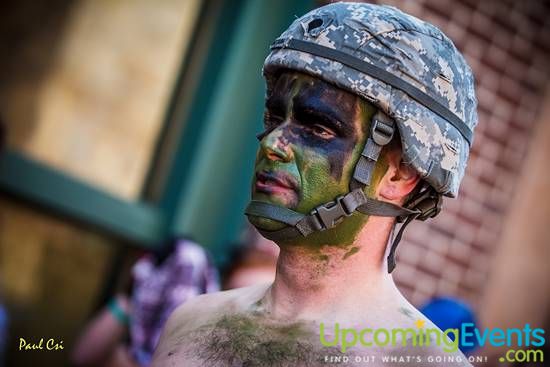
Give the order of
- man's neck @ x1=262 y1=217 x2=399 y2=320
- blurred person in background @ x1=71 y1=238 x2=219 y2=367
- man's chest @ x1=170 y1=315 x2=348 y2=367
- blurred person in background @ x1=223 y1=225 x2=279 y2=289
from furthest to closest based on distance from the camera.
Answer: blurred person in background @ x1=223 y1=225 x2=279 y2=289
blurred person in background @ x1=71 y1=238 x2=219 y2=367
man's neck @ x1=262 y1=217 x2=399 y2=320
man's chest @ x1=170 y1=315 x2=348 y2=367

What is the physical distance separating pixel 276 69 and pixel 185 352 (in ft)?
3.00

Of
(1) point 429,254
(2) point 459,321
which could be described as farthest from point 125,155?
(2) point 459,321

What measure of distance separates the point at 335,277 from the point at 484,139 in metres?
3.31

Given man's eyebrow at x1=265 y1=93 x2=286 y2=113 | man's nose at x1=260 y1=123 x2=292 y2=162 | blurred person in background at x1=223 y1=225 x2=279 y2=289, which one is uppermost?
man's eyebrow at x1=265 y1=93 x2=286 y2=113

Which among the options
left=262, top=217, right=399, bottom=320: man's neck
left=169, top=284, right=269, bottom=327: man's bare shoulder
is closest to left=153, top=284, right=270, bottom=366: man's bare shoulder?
left=169, top=284, right=269, bottom=327: man's bare shoulder

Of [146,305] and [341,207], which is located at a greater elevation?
[341,207]

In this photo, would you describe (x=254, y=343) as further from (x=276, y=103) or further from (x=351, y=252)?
(x=276, y=103)

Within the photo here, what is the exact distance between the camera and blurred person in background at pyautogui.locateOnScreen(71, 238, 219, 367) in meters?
4.79

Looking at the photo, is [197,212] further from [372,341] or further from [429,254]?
[372,341]

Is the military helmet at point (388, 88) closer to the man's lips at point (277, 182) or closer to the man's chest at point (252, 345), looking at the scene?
the man's lips at point (277, 182)

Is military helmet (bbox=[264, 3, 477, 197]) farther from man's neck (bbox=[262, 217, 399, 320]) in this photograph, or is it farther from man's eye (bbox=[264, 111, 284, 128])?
man's neck (bbox=[262, 217, 399, 320])

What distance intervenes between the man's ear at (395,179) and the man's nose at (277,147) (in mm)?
306

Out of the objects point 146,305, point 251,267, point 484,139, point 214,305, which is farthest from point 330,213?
point 484,139

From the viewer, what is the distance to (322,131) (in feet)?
9.57
